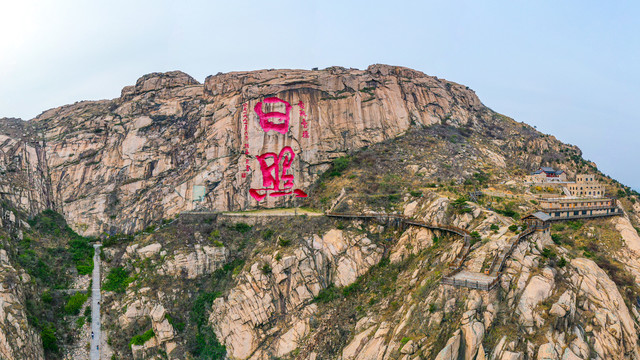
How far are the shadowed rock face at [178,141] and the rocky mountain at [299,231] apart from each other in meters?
0.23

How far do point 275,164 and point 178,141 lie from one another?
41.5 feet

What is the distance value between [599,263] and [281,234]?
27.5 metres

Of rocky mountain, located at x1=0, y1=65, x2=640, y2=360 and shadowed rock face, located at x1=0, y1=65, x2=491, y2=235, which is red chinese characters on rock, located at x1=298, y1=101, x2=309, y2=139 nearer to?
rocky mountain, located at x1=0, y1=65, x2=640, y2=360

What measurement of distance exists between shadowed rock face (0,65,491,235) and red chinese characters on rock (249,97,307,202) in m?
0.64

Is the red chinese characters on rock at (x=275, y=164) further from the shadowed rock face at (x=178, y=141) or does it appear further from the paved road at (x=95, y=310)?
the paved road at (x=95, y=310)

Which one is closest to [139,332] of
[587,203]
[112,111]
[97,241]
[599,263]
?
[97,241]

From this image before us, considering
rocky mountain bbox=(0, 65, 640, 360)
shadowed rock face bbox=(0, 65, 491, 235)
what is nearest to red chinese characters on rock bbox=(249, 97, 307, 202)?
rocky mountain bbox=(0, 65, 640, 360)

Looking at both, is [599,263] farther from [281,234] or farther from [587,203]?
[281,234]

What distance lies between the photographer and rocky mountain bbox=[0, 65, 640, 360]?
28.0m

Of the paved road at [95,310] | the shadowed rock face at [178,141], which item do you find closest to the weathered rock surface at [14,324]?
the paved road at [95,310]

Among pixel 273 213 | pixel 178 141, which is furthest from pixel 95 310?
pixel 178 141

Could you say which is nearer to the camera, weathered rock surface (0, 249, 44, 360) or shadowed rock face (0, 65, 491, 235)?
weathered rock surface (0, 249, 44, 360)

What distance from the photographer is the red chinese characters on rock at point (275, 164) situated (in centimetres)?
4806

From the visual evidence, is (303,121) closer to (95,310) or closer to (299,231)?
(299,231)
